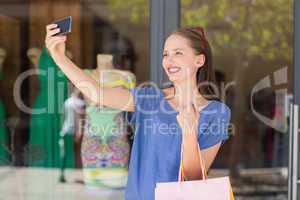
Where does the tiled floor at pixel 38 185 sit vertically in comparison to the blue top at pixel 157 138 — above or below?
below

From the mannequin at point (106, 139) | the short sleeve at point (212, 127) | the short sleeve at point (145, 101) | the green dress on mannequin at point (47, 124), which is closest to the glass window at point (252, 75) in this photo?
the mannequin at point (106, 139)

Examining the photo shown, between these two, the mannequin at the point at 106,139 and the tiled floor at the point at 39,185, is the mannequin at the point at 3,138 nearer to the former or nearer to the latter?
the tiled floor at the point at 39,185

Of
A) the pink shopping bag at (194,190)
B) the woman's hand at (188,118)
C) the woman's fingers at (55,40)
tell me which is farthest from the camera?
the woman's hand at (188,118)

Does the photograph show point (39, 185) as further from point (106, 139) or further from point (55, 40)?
point (55, 40)

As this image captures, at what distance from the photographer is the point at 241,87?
4.61 metres

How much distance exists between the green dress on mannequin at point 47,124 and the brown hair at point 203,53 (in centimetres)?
129

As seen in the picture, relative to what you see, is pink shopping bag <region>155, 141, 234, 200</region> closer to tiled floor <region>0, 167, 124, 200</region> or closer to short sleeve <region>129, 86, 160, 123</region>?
short sleeve <region>129, 86, 160, 123</region>

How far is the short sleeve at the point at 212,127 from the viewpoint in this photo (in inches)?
82.3

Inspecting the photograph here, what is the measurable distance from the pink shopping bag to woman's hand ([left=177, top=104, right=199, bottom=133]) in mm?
240

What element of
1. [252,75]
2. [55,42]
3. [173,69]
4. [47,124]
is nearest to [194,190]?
[173,69]

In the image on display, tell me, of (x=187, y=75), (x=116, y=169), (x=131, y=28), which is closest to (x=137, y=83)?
(x=116, y=169)

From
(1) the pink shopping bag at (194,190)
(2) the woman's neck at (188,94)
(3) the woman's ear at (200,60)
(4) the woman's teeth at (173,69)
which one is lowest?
(1) the pink shopping bag at (194,190)

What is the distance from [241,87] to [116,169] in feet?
5.99

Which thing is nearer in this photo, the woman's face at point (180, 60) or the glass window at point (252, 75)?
the woman's face at point (180, 60)
